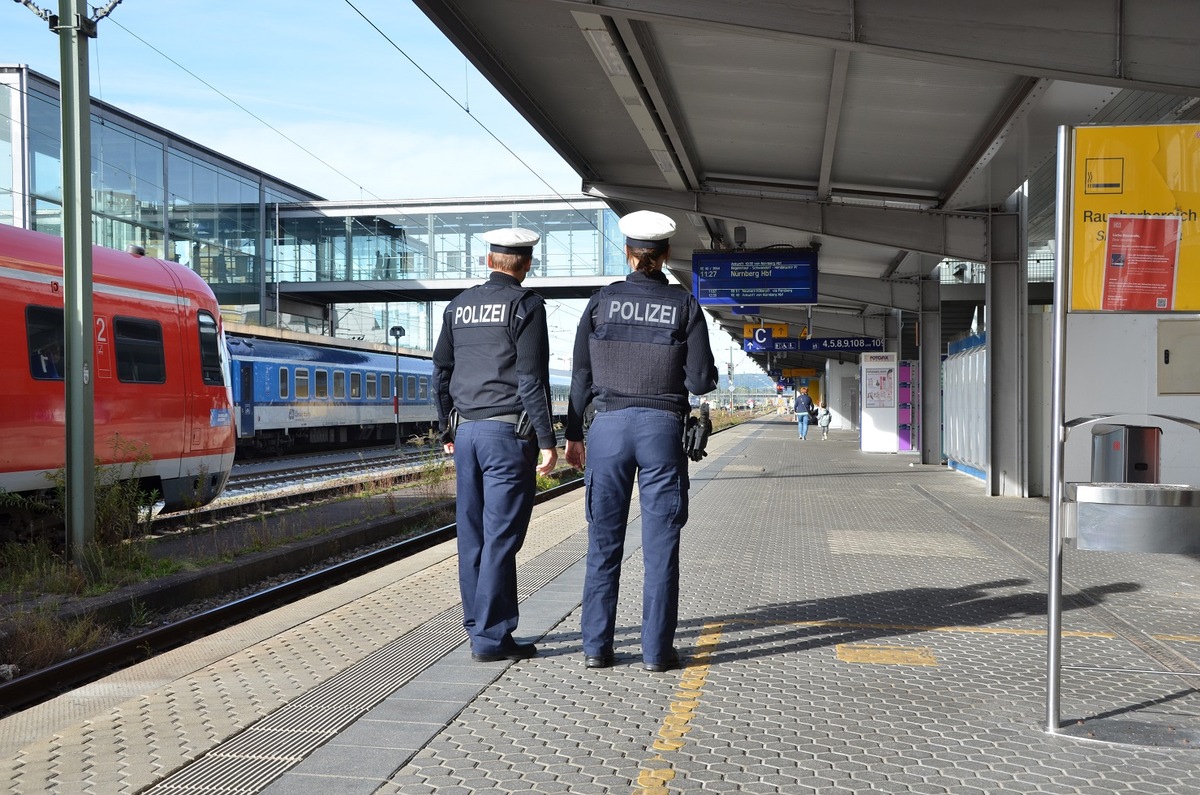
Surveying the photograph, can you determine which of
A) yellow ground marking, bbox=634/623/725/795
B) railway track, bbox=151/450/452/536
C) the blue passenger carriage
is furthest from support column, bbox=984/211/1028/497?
the blue passenger carriage

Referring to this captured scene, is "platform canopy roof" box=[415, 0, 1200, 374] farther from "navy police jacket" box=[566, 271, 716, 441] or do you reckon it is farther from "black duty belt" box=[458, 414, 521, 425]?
"black duty belt" box=[458, 414, 521, 425]

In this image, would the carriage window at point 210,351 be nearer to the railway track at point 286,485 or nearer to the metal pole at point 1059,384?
the railway track at point 286,485

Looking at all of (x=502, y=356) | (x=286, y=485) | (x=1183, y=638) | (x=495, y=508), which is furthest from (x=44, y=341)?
(x=286, y=485)

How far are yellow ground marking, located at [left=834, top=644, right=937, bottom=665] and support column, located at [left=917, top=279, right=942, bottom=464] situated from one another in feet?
60.4

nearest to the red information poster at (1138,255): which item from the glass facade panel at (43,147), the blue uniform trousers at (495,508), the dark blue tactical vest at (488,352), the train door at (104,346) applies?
the dark blue tactical vest at (488,352)

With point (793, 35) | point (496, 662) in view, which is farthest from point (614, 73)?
point (496, 662)

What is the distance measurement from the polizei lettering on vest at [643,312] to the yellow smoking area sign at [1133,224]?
1.68m

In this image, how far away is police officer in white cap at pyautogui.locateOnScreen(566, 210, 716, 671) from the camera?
Result: 4973 mm

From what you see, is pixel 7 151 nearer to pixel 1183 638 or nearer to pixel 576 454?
pixel 576 454

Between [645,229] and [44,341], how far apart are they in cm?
691

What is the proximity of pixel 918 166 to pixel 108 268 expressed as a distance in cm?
945

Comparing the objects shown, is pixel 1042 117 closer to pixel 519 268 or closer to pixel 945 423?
pixel 519 268

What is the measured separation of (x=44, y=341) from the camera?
32.1 ft

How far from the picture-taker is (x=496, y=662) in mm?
5215
